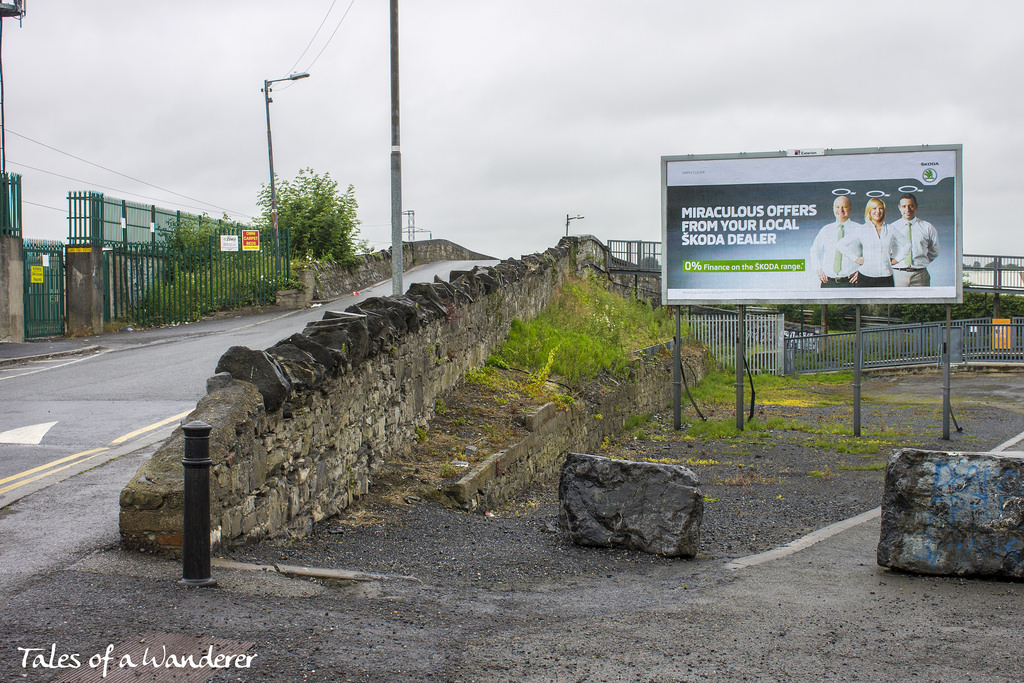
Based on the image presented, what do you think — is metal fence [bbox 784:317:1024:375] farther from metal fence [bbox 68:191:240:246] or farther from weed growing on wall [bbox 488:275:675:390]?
metal fence [bbox 68:191:240:246]

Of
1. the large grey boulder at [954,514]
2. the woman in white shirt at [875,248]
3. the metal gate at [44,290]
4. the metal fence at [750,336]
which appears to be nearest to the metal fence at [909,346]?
the metal fence at [750,336]

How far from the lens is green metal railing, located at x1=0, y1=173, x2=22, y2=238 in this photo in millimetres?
20422

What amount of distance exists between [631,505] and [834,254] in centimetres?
1043

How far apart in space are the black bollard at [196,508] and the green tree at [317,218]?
28374mm

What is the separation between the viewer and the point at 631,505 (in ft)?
22.1

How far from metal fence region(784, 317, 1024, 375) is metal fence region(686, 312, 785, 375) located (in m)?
0.64

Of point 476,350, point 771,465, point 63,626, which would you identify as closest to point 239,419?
point 63,626

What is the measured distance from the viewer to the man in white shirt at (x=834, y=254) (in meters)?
15.5

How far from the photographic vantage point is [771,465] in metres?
13.2

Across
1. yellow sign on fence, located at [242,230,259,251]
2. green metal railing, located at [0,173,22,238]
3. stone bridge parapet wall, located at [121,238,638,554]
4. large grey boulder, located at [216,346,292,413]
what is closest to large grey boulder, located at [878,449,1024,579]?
stone bridge parapet wall, located at [121,238,638,554]

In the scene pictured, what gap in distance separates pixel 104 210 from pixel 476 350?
615 inches

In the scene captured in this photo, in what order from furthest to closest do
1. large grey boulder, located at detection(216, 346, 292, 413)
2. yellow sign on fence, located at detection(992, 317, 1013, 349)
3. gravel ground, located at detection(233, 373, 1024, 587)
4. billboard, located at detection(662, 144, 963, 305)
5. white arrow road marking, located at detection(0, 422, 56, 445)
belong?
yellow sign on fence, located at detection(992, 317, 1013, 349) → billboard, located at detection(662, 144, 963, 305) → white arrow road marking, located at detection(0, 422, 56, 445) → gravel ground, located at detection(233, 373, 1024, 587) → large grey boulder, located at detection(216, 346, 292, 413)

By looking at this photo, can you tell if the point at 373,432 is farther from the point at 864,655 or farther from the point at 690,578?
the point at 864,655

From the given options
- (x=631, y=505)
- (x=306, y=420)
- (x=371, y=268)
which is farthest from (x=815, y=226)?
(x=371, y=268)
